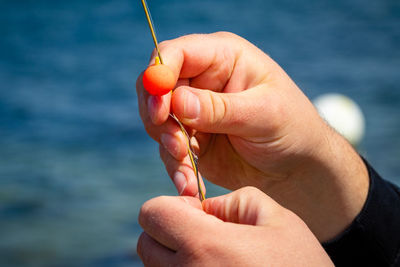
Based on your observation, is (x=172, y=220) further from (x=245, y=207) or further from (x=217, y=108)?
(x=217, y=108)

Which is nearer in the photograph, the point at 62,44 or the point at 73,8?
the point at 62,44

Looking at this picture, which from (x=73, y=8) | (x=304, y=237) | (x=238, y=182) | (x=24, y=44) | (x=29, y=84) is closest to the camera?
(x=304, y=237)

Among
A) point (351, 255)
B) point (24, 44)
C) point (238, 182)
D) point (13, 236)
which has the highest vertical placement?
point (238, 182)

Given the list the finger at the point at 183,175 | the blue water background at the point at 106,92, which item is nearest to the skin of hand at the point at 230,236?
the finger at the point at 183,175

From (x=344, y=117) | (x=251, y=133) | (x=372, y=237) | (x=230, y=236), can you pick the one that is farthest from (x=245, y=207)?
(x=344, y=117)

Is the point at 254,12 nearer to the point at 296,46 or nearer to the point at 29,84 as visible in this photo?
the point at 296,46

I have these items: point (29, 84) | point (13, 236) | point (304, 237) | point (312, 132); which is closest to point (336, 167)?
point (312, 132)

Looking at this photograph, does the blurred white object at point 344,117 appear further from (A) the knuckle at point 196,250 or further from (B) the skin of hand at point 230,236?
(A) the knuckle at point 196,250

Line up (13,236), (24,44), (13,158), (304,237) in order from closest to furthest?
(304,237), (13,236), (13,158), (24,44)
